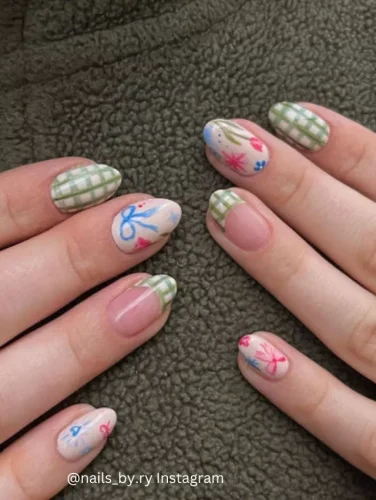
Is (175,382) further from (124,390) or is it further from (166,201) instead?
(166,201)

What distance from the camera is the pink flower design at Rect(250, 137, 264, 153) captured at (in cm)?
60

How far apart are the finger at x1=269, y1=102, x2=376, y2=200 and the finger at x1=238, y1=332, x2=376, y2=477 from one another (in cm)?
18

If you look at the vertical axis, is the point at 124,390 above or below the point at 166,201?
below

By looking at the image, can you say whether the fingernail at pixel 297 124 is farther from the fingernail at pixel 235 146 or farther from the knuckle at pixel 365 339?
→ the knuckle at pixel 365 339

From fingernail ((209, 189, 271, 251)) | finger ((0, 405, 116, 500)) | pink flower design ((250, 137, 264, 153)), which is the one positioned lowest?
finger ((0, 405, 116, 500))

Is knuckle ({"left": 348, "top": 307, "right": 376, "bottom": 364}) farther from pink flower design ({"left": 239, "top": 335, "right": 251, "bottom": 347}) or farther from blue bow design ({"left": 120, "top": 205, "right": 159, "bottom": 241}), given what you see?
blue bow design ({"left": 120, "top": 205, "right": 159, "bottom": 241})

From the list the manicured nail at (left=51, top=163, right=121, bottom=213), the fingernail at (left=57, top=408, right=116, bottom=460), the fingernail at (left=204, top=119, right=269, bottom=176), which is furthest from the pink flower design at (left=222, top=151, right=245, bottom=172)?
the fingernail at (left=57, top=408, right=116, bottom=460)

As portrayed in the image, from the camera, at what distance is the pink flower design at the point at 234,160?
0.60 meters

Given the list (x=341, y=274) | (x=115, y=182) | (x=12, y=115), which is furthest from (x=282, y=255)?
(x=12, y=115)

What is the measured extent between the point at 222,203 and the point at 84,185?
5.1 inches

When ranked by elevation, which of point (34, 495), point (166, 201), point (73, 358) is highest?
point (166, 201)

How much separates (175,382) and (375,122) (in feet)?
1.10

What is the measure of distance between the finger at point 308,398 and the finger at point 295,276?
36 millimetres

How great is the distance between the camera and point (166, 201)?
0.59 metres
